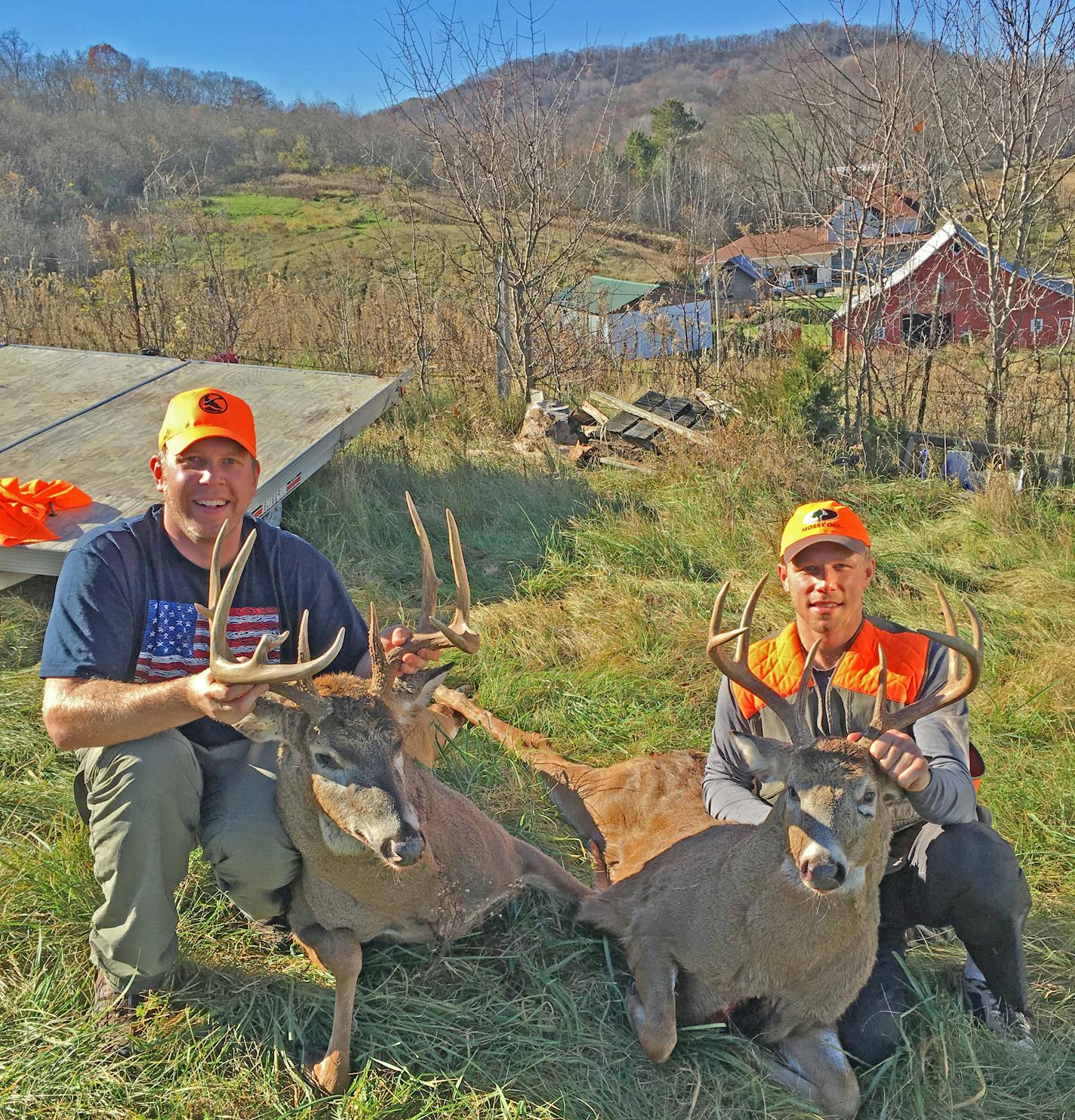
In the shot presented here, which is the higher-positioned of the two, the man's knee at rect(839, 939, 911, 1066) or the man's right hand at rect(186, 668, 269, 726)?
the man's right hand at rect(186, 668, 269, 726)

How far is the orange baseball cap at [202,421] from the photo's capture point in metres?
3.02

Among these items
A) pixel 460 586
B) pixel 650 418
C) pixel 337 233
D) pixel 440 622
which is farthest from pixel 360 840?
pixel 337 233

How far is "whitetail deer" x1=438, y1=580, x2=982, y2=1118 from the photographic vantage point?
8.71ft

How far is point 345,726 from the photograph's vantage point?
268 centimetres

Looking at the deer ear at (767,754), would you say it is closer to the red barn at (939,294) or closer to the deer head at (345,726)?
the deer head at (345,726)

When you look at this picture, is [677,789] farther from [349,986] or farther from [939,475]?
[939,475]

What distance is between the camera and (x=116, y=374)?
7.81m

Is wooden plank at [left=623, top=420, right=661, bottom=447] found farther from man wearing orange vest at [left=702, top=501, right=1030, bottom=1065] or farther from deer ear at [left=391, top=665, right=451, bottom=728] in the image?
deer ear at [left=391, top=665, right=451, bottom=728]

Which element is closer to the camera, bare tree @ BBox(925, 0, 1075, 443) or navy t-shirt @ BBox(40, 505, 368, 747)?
navy t-shirt @ BBox(40, 505, 368, 747)

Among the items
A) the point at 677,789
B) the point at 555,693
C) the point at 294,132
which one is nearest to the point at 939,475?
the point at 555,693

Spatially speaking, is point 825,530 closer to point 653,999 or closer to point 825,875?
point 825,875

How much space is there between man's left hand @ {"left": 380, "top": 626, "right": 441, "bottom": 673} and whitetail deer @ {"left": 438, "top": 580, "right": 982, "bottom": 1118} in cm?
83

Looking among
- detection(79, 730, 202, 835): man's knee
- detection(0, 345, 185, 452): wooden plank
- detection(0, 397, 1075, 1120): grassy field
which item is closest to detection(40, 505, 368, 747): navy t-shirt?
detection(79, 730, 202, 835): man's knee

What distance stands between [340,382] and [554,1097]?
6.19m
